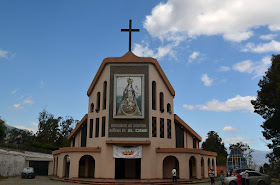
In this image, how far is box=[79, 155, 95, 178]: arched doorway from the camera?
31.4 meters

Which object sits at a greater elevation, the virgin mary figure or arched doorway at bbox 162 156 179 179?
the virgin mary figure

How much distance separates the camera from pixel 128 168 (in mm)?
30469

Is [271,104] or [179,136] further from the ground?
[271,104]

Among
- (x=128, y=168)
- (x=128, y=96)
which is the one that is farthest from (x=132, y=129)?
(x=128, y=168)

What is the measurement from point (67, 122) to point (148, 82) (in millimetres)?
51143

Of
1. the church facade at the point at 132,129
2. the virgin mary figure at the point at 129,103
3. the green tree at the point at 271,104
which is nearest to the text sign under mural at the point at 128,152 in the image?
the church facade at the point at 132,129

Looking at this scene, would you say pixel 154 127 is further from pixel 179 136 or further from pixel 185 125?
pixel 185 125

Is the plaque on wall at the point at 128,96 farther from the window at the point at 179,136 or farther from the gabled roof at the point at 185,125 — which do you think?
the window at the point at 179,136

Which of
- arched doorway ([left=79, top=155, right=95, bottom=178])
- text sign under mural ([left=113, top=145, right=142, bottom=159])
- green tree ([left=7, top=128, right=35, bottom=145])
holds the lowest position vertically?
arched doorway ([left=79, top=155, right=95, bottom=178])

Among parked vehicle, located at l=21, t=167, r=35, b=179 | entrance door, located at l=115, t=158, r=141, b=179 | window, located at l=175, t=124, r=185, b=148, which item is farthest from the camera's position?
window, located at l=175, t=124, r=185, b=148

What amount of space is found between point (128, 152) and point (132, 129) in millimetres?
2408

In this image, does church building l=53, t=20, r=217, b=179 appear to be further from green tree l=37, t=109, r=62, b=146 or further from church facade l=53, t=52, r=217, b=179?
green tree l=37, t=109, r=62, b=146

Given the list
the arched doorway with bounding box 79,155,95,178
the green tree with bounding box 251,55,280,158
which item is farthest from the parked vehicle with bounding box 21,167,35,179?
the green tree with bounding box 251,55,280,158

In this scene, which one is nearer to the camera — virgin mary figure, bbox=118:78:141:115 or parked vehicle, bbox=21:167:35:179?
virgin mary figure, bbox=118:78:141:115
